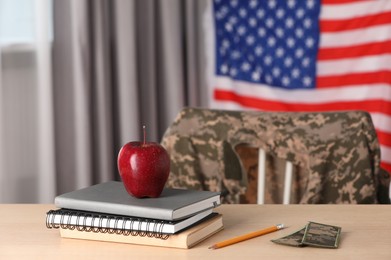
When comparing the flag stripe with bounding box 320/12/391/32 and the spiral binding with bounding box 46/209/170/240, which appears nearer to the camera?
the spiral binding with bounding box 46/209/170/240

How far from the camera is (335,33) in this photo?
3.41m

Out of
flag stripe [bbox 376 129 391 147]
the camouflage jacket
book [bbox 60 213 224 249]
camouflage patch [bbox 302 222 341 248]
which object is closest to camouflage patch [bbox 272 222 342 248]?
camouflage patch [bbox 302 222 341 248]

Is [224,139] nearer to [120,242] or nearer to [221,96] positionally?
[120,242]

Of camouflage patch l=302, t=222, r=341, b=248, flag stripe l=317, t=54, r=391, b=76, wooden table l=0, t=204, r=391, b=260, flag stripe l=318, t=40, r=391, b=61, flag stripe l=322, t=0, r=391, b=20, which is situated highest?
flag stripe l=322, t=0, r=391, b=20

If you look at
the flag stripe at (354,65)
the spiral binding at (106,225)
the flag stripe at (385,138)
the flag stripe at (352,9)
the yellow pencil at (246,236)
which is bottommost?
the flag stripe at (385,138)

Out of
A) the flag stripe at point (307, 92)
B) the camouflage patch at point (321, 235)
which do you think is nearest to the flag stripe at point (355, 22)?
the flag stripe at point (307, 92)

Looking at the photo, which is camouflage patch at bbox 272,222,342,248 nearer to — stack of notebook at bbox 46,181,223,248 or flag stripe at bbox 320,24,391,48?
stack of notebook at bbox 46,181,223,248

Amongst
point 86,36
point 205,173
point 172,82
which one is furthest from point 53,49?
point 205,173

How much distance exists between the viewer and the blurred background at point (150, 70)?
10.6 feet

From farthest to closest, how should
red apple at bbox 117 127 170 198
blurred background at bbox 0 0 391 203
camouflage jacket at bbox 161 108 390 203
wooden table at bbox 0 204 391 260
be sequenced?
1. blurred background at bbox 0 0 391 203
2. camouflage jacket at bbox 161 108 390 203
3. red apple at bbox 117 127 170 198
4. wooden table at bbox 0 204 391 260

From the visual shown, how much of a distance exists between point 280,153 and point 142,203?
2.85ft

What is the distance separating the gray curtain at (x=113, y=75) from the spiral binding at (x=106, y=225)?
1876 millimetres

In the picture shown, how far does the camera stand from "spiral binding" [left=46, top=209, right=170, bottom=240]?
4.48 ft

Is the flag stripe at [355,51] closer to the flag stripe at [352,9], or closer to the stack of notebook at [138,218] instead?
the flag stripe at [352,9]
